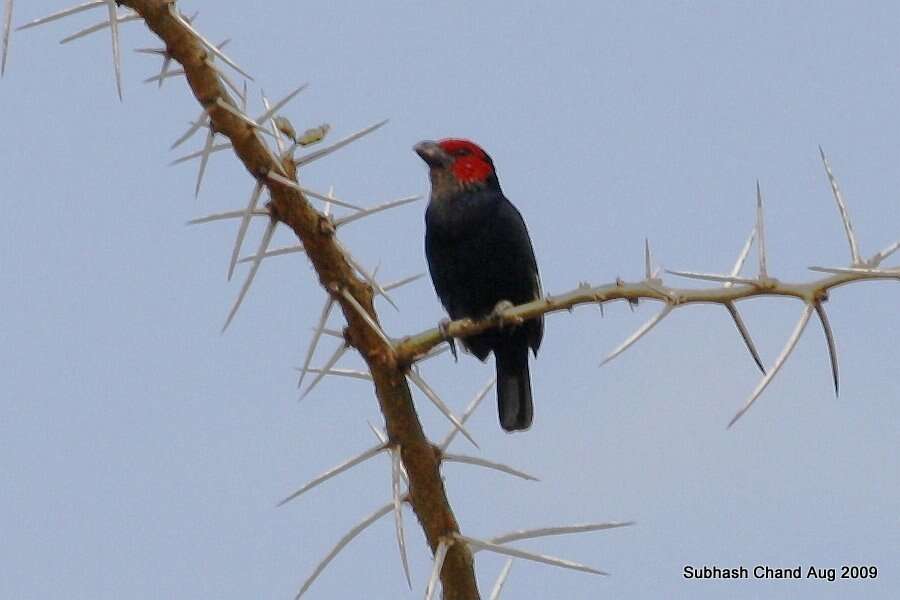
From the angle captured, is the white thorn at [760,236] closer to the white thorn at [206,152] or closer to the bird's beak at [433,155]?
the white thorn at [206,152]

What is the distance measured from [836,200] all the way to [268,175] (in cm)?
146

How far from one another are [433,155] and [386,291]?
4.15 metres

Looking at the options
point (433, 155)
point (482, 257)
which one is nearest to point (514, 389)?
point (482, 257)

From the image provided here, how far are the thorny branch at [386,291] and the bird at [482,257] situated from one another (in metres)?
3.23

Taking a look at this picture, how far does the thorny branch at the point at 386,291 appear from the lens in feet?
10.3

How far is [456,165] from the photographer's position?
308 inches

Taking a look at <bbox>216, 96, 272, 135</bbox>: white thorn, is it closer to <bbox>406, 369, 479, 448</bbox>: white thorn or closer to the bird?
<bbox>406, 369, 479, 448</bbox>: white thorn

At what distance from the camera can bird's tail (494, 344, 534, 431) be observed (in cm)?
791

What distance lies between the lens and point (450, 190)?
769 centimetres

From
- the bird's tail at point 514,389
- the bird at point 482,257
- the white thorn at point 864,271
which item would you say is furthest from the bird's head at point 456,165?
the white thorn at point 864,271

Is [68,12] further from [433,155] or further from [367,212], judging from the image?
[433,155]

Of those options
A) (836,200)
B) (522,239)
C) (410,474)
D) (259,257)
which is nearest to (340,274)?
(259,257)

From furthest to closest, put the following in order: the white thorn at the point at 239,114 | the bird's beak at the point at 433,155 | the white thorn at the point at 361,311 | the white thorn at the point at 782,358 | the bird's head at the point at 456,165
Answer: the bird's beak at the point at 433,155 → the bird's head at the point at 456,165 → the white thorn at the point at 361,311 → the white thorn at the point at 239,114 → the white thorn at the point at 782,358

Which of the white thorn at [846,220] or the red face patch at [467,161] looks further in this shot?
the red face patch at [467,161]
